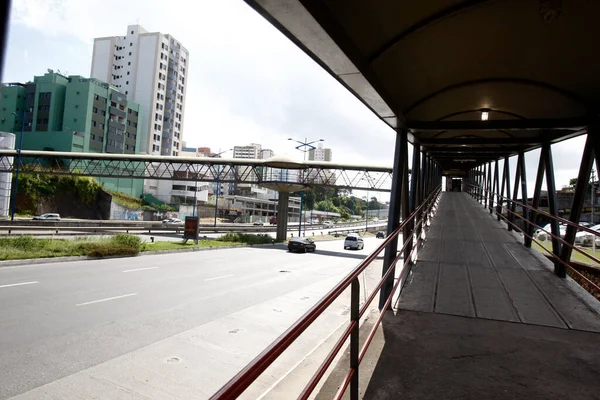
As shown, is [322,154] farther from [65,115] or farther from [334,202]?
[65,115]

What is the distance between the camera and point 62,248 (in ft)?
67.0

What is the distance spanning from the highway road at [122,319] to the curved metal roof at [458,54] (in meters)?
5.42

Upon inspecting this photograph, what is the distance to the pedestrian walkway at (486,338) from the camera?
132 inches

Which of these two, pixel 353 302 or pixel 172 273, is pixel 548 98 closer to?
pixel 353 302

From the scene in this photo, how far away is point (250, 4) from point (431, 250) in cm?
798

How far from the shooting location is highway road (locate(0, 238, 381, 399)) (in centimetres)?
639

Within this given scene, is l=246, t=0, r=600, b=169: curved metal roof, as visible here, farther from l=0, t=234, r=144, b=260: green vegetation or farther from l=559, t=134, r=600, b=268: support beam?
l=0, t=234, r=144, b=260: green vegetation

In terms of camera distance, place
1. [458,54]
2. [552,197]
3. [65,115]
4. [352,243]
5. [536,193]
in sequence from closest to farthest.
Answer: [458,54] → [552,197] → [536,193] → [352,243] → [65,115]

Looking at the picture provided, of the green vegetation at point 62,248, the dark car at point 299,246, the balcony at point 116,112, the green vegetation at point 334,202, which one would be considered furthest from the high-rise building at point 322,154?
the green vegetation at point 62,248

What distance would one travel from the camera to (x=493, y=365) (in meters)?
3.75

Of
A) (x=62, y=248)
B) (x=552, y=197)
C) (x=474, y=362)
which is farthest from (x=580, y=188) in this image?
(x=62, y=248)

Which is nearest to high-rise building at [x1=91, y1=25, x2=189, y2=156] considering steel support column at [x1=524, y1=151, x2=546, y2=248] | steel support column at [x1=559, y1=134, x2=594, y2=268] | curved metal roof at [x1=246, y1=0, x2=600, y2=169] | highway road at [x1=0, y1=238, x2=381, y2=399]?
highway road at [x1=0, y1=238, x2=381, y2=399]

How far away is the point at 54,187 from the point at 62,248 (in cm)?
4331

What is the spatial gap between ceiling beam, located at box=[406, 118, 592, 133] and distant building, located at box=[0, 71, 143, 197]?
221 feet
